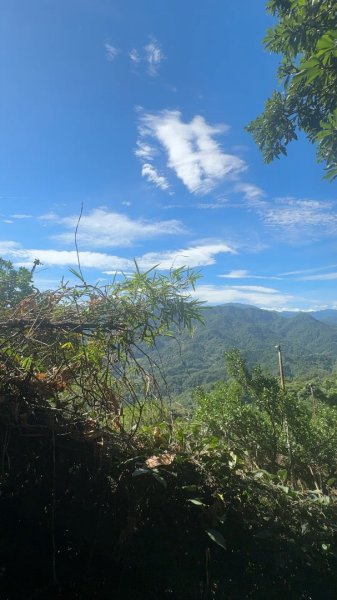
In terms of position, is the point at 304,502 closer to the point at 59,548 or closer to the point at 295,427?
the point at 59,548

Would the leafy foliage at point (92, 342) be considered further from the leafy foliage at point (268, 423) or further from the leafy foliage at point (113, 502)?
the leafy foliage at point (268, 423)

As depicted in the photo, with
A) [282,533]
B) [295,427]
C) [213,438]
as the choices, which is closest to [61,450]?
[213,438]

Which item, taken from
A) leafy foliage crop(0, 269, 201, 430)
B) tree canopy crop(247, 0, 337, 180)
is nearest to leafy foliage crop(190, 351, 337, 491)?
tree canopy crop(247, 0, 337, 180)

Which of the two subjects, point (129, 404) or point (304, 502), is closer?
point (304, 502)

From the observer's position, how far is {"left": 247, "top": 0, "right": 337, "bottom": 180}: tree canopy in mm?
3044

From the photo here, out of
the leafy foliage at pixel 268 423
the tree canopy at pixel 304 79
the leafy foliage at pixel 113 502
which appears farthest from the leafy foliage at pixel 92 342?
the leafy foliage at pixel 268 423

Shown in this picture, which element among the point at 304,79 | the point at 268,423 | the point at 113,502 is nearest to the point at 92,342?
the point at 113,502

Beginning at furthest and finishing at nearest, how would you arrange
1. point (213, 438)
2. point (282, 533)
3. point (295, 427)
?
point (295, 427), point (213, 438), point (282, 533)

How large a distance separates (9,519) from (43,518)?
0.44ft

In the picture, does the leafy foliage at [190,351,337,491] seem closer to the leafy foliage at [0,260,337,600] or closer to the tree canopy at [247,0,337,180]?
the tree canopy at [247,0,337,180]

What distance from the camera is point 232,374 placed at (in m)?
10.1

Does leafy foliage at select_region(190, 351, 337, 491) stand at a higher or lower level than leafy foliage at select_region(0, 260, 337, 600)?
lower

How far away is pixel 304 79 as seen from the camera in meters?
4.57

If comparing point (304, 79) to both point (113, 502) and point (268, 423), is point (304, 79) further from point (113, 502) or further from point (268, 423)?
point (268, 423)
